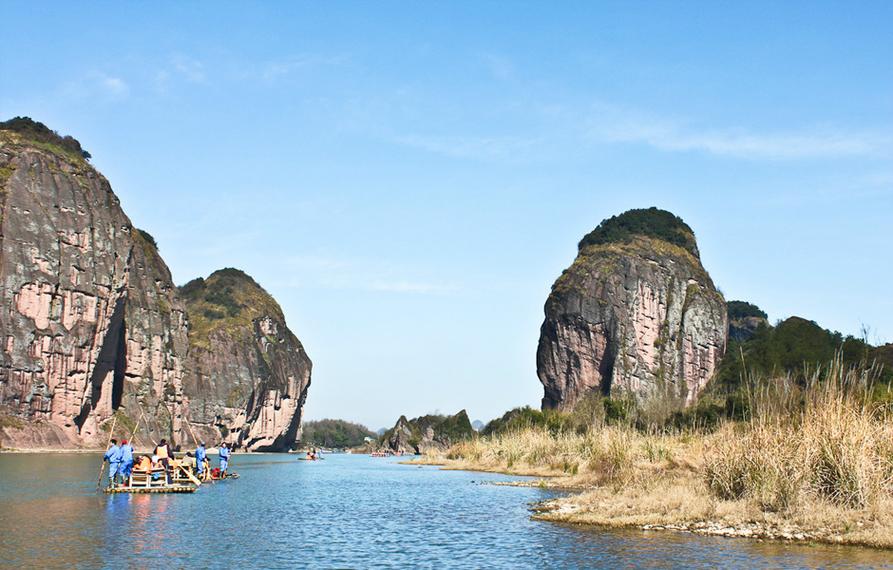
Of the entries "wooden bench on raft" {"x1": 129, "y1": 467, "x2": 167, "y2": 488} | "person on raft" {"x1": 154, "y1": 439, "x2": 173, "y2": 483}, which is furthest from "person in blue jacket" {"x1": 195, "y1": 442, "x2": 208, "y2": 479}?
"wooden bench on raft" {"x1": 129, "y1": 467, "x2": 167, "y2": 488}

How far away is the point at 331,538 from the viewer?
28.5 meters

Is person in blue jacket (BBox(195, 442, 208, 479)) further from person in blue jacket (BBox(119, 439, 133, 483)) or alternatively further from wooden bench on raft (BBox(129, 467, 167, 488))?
person in blue jacket (BBox(119, 439, 133, 483))

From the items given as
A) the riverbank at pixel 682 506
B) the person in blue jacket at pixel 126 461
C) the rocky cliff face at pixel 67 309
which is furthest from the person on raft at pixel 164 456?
the rocky cliff face at pixel 67 309

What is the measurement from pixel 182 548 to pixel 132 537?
2774mm

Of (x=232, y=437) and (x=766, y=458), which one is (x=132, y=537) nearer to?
(x=766, y=458)

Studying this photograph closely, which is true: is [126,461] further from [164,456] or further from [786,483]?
[786,483]

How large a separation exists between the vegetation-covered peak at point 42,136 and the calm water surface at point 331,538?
109 metres

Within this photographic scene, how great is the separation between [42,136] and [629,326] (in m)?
115

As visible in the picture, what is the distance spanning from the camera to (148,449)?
5472 inches

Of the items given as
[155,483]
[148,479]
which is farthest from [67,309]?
[148,479]

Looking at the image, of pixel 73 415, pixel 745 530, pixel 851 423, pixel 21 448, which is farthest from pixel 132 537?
pixel 73 415

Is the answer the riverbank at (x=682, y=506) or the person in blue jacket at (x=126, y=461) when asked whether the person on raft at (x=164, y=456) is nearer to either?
the person in blue jacket at (x=126, y=461)

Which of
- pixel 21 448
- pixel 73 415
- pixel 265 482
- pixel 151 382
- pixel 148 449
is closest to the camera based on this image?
pixel 265 482

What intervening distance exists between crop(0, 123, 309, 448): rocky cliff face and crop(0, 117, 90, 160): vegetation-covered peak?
331 mm
